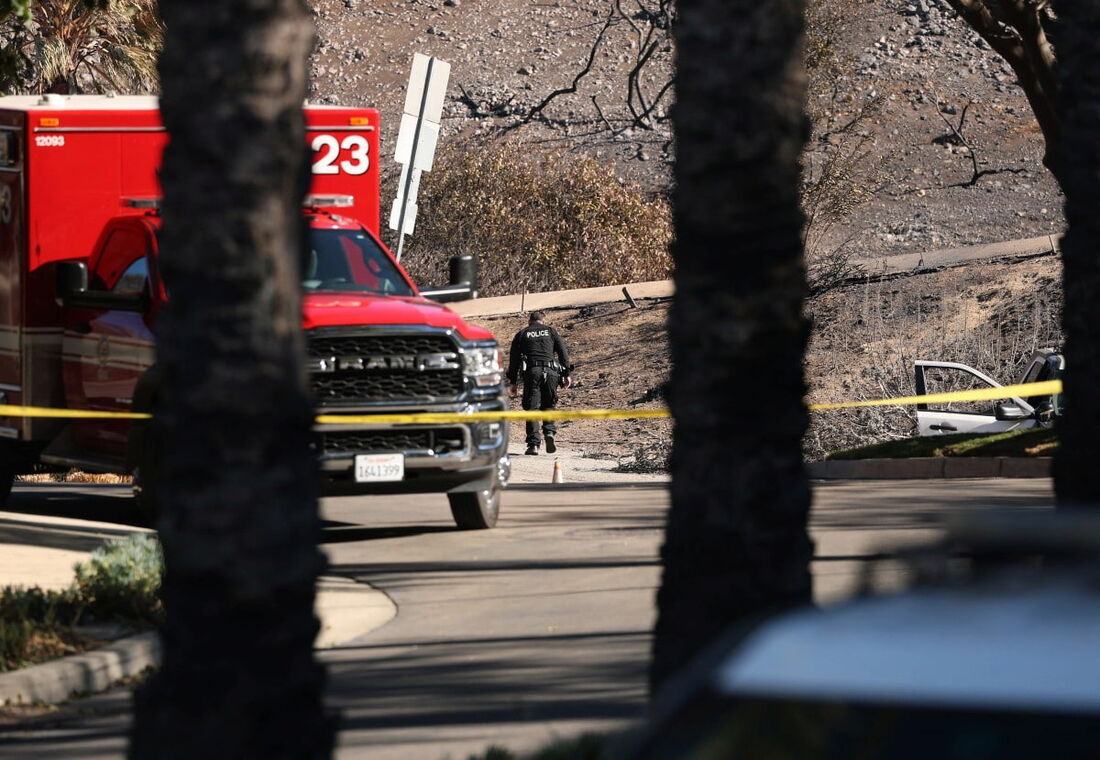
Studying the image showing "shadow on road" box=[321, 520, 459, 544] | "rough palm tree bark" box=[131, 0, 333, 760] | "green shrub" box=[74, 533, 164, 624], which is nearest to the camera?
"rough palm tree bark" box=[131, 0, 333, 760]

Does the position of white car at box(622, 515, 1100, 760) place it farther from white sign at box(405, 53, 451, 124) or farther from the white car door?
white sign at box(405, 53, 451, 124)

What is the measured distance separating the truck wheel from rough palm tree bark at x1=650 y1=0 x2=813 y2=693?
293 inches

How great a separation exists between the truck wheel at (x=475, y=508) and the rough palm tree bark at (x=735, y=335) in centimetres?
744

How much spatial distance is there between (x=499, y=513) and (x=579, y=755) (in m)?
9.10

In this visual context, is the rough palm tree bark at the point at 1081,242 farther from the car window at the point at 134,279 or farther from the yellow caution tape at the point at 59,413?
the car window at the point at 134,279

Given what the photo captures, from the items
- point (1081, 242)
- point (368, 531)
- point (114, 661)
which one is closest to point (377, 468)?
point (368, 531)

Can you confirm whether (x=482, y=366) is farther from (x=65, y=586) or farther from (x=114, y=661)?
(x=114, y=661)

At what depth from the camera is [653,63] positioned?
219 feet

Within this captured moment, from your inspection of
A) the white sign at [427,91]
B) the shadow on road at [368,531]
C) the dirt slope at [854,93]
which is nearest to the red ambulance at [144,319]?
the shadow on road at [368,531]

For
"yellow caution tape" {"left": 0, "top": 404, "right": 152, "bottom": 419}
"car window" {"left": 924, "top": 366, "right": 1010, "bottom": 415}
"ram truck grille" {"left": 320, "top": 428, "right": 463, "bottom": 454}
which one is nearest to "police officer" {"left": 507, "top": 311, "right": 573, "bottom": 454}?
"car window" {"left": 924, "top": 366, "right": 1010, "bottom": 415}

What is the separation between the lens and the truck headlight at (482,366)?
12.9 meters

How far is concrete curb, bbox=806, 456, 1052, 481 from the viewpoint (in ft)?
56.5

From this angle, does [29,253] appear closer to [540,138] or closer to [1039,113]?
[1039,113]

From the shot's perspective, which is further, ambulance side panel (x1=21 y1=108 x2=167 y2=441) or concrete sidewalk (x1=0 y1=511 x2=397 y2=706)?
ambulance side panel (x1=21 y1=108 x2=167 y2=441)
